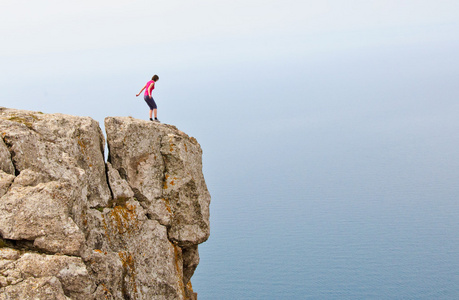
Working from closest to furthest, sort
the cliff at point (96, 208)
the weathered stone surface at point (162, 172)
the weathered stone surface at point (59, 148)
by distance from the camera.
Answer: the cliff at point (96, 208) → the weathered stone surface at point (59, 148) → the weathered stone surface at point (162, 172)

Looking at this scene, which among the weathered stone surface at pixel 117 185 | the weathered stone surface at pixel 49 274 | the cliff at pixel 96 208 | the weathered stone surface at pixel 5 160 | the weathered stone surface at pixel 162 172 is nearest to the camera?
the weathered stone surface at pixel 49 274

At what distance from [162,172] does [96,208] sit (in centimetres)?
411

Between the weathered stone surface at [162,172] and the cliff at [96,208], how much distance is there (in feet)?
0.14

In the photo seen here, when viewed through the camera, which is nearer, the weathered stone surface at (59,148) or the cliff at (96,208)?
the cliff at (96,208)

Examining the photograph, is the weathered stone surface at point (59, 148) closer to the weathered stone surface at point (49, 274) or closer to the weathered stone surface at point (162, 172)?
the weathered stone surface at point (162, 172)

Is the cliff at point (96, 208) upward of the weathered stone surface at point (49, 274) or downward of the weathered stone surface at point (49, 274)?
upward

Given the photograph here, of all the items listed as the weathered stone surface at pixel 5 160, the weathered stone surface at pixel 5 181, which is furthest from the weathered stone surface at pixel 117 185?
the weathered stone surface at pixel 5 181

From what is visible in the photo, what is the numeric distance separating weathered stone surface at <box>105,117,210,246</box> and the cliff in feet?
0.14

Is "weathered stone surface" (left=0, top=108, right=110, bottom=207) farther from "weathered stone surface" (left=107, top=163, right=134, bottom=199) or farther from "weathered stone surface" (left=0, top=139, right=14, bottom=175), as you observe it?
"weathered stone surface" (left=107, top=163, right=134, bottom=199)

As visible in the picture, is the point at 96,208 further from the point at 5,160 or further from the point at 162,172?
the point at 162,172

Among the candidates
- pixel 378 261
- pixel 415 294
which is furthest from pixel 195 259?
pixel 378 261

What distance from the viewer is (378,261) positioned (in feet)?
584

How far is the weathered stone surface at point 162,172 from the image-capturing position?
20422 mm

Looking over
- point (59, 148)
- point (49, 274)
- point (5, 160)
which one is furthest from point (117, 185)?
point (49, 274)
